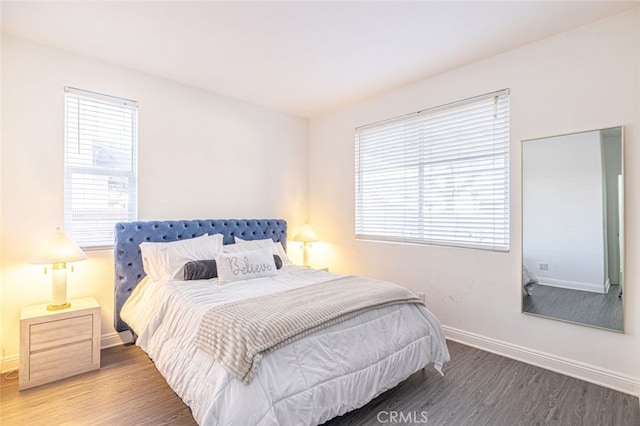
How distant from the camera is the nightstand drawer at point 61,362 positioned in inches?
91.4

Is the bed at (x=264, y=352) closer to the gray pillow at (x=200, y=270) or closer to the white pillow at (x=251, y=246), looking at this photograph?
the gray pillow at (x=200, y=270)

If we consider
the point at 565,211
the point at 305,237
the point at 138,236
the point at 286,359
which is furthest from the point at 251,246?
the point at 565,211

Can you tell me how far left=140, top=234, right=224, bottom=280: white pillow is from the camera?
281 centimetres

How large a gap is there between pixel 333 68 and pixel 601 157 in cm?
235

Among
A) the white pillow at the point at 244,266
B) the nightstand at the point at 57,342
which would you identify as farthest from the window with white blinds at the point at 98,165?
the white pillow at the point at 244,266

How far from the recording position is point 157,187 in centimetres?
329

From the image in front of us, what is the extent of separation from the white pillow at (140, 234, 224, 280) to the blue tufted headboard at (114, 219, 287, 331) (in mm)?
108

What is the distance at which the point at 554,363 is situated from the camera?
2.57 meters

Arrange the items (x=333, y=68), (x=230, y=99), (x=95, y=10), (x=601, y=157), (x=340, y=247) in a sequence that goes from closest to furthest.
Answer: (x=95, y=10) → (x=601, y=157) → (x=333, y=68) → (x=230, y=99) → (x=340, y=247)

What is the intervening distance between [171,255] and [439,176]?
9.05 ft

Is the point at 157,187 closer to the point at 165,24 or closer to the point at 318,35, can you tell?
the point at 165,24

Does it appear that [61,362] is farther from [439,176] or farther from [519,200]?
[519,200]

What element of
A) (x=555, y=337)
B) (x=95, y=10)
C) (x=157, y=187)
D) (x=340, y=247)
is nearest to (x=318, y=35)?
(x=95, y=10)

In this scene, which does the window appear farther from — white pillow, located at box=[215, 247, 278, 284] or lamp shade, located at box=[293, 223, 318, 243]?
white pillow, located at box=[215, 247, 278, 284]
